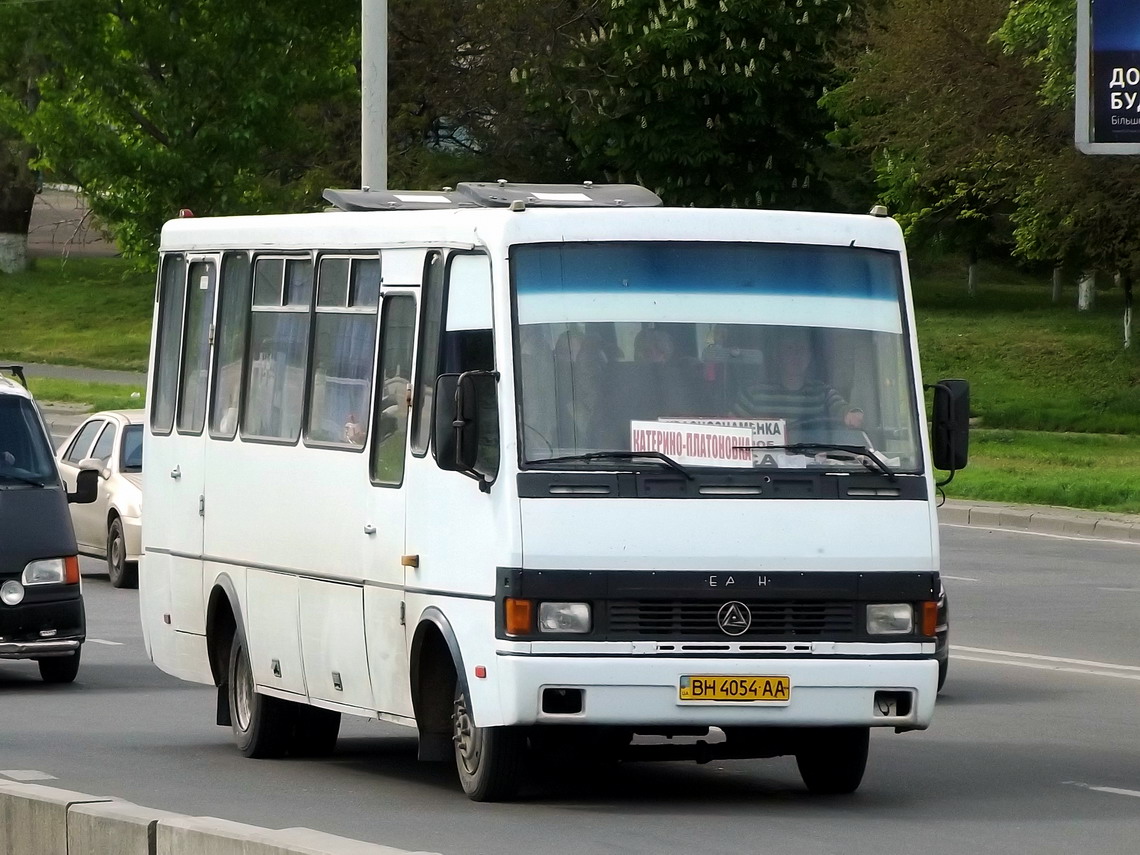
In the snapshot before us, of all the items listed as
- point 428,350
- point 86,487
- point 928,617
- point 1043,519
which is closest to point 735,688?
point 928,617

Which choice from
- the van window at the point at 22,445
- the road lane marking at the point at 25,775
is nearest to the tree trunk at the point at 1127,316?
the van window at the point at 22,445

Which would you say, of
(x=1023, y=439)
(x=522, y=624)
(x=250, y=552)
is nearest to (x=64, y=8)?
(x=1023, y=439)

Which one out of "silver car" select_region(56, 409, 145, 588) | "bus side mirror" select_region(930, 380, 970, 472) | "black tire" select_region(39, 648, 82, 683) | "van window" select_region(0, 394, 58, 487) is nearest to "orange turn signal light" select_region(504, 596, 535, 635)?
"bus side mirror" select_region(930, 380, 970, 472)

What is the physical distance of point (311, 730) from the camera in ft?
40.1

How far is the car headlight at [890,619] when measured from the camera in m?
9.83

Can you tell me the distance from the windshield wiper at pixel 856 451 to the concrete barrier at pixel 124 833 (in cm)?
330

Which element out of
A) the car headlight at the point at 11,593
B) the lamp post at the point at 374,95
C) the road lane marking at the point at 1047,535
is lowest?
the road lane marking at the point at 1047,535

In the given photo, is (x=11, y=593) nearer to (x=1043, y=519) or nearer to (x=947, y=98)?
(x=1043, y=519)

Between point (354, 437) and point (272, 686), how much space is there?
4.77 feet

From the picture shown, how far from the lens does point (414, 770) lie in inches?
457

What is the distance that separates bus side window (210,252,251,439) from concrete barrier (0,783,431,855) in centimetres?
445

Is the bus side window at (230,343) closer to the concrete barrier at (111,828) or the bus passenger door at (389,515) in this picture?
the bus passenger door at (389,515)

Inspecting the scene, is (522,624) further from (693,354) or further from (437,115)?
(437,115)

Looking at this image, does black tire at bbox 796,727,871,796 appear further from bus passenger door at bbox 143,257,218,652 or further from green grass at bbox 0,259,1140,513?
green grass at bbox 0,259,1140,513
